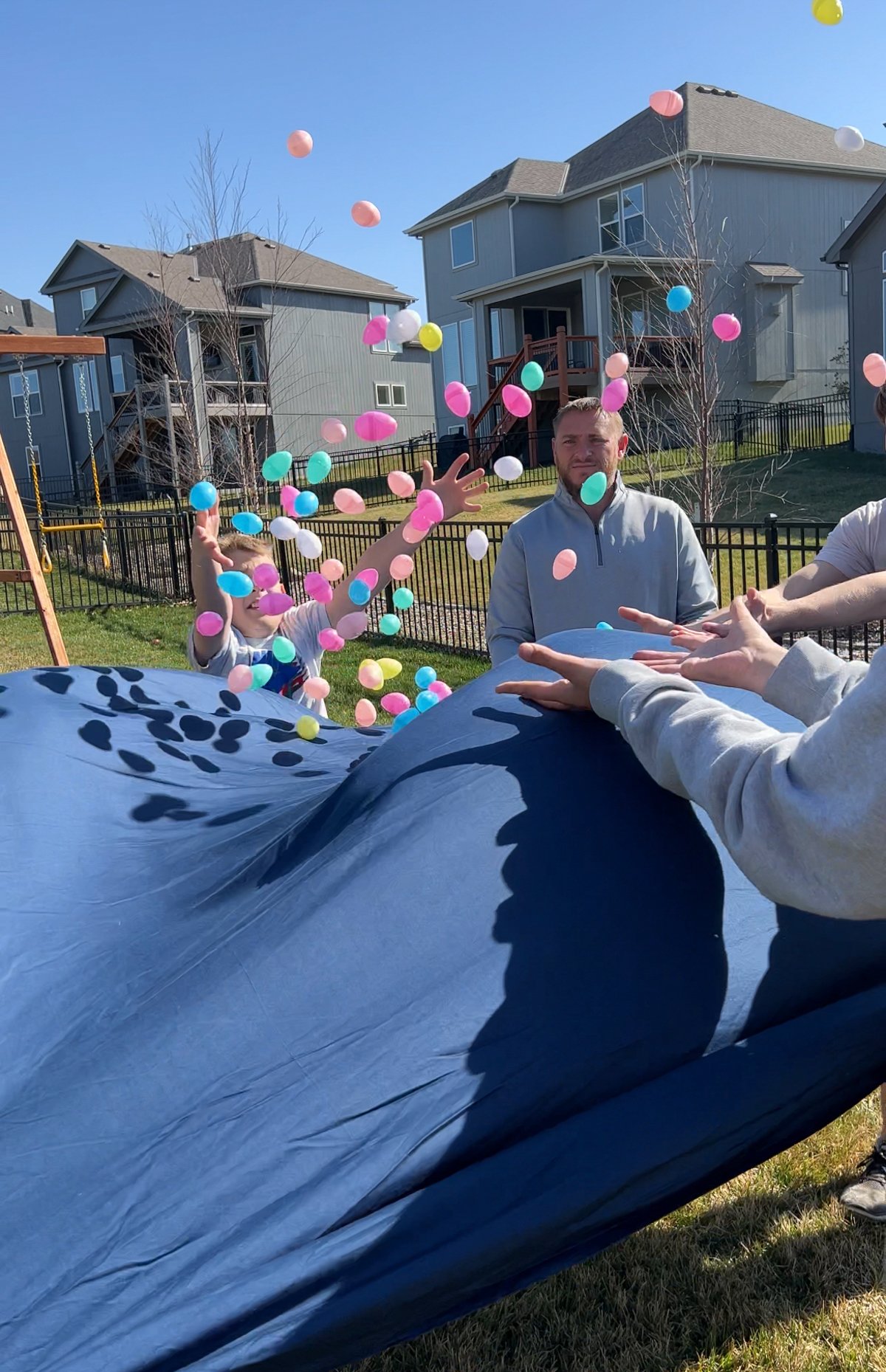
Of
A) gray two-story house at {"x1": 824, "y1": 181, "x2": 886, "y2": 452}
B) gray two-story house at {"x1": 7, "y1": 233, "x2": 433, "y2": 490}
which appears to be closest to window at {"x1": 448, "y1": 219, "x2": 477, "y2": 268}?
gray two-story house at {"x1": 7, "y1": 233, "x2": 433, "y2": 490}

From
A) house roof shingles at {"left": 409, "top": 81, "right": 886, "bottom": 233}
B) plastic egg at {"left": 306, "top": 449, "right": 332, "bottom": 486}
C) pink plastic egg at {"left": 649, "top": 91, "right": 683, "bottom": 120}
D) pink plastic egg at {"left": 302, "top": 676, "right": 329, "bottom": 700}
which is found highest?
house roof shingles at {"left": 409, "top": 81, "right": 886, "bottom": 233}

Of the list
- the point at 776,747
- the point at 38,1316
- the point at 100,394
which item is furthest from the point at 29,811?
the point at 100,394

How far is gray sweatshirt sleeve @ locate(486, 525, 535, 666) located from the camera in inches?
153

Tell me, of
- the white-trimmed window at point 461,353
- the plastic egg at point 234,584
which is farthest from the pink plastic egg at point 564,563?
the white-trimmed window at point 461,353

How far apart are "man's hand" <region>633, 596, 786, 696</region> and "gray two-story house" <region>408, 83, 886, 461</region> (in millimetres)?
24168

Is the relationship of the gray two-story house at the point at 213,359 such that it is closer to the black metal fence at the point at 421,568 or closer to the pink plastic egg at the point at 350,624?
the black metal fence at the point at 421,568

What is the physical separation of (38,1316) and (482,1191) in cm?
73

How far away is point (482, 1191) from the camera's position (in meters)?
1.76

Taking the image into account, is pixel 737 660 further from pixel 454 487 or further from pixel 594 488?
pixel 454 487

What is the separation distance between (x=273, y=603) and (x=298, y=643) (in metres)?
0.22

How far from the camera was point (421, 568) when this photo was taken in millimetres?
12844

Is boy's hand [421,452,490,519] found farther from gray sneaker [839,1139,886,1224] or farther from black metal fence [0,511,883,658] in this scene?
black metal fence [0,511,883,658]

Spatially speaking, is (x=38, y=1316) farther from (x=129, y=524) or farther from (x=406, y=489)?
(x=129, y=524)

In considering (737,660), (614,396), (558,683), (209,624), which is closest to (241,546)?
(209,624)
